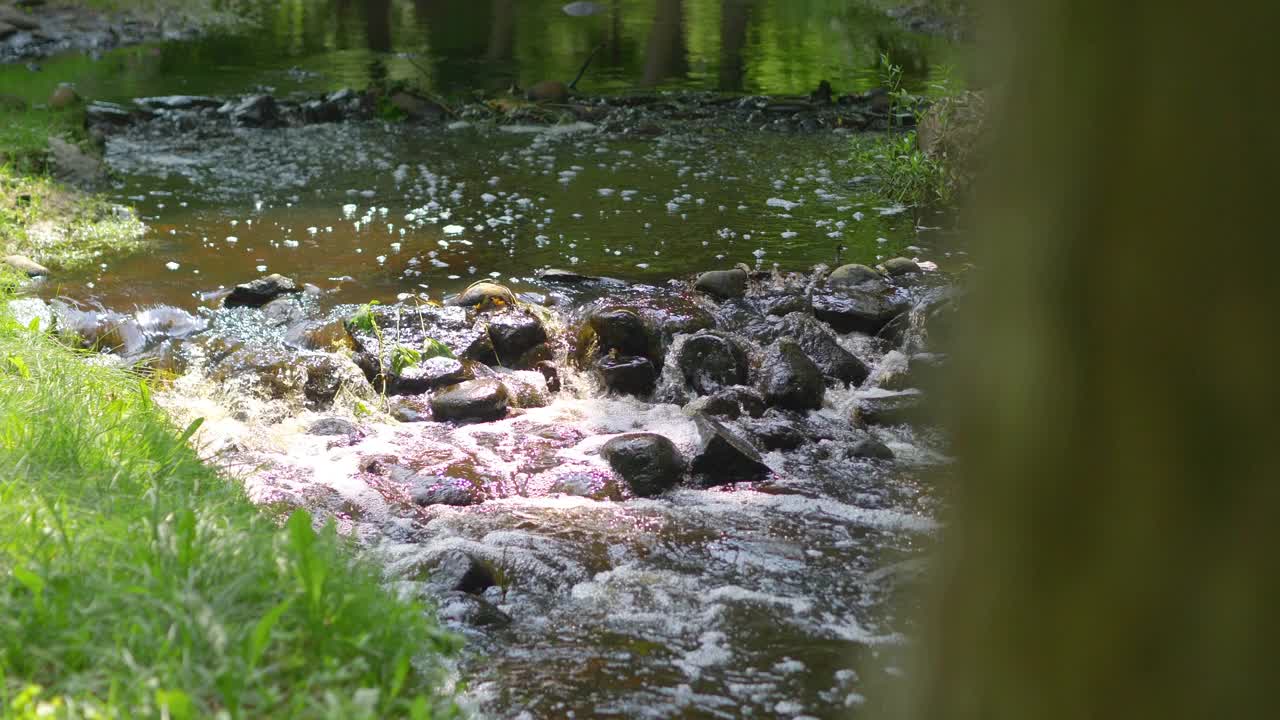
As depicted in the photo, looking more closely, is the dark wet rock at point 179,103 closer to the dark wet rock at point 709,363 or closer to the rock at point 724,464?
the dark wet rock at point 709,363

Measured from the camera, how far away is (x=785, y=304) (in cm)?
725

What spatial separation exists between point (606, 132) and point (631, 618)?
9.36 meters

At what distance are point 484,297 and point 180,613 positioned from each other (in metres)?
4.70

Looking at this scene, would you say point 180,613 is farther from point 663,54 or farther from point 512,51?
point 512,51

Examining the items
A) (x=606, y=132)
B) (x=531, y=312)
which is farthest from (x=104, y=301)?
(x=606, y=132)

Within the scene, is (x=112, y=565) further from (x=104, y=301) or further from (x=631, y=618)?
(x=104, y=301)

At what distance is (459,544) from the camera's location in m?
4.44

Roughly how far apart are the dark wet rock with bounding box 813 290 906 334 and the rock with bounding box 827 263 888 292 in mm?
287

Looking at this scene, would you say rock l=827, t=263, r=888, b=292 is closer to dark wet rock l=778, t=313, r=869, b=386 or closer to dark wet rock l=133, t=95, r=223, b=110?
dark wet rock l=778, t=313, r=869, b=386

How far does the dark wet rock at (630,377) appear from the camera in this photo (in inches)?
251

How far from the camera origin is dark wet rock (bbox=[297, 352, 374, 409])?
5996 mm

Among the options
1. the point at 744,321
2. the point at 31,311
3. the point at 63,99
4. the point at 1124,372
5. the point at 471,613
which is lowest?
the point at 471,613

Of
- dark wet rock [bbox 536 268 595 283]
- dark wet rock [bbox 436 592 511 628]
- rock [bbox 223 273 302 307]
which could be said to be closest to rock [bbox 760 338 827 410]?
dark wet rock [bbox 536 268 595 283]

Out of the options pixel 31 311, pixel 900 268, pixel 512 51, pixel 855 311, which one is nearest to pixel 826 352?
pixel 855 311
